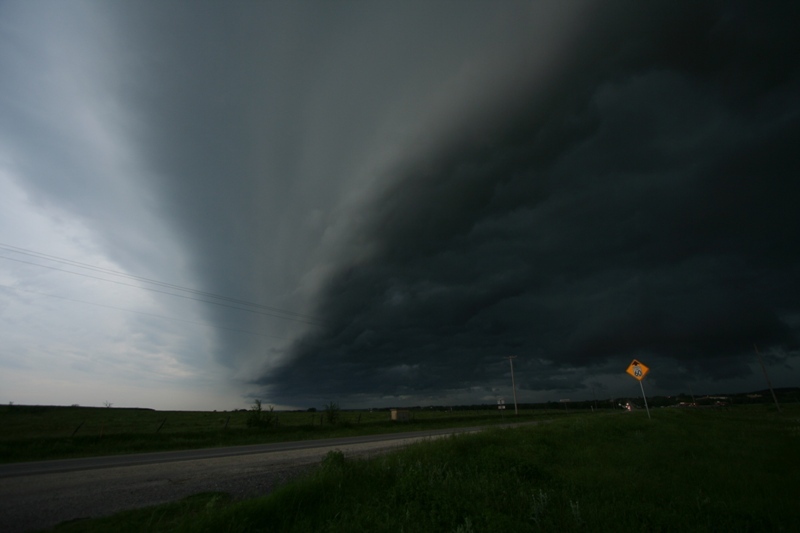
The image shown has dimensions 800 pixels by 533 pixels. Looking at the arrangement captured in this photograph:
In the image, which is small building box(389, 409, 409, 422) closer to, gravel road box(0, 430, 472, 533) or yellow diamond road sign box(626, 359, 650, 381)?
yellow diamond road sign box(626, 359, 650, 381)

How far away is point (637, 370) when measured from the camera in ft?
103

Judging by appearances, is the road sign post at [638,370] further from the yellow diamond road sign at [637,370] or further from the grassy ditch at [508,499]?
the grassy ditch at [508,499]

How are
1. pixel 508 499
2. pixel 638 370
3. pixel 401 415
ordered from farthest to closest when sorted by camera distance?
1. pixel 401 415
2. pixel 638 370
3. pixel 508 499

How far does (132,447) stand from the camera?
91.1ft

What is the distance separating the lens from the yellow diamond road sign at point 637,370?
30.4m

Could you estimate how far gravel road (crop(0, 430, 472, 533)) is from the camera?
8.88 m

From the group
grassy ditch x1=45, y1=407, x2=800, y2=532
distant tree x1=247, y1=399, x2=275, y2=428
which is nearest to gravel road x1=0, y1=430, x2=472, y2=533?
grassy ditch x1=45, y1=407, x2=800, y2=532

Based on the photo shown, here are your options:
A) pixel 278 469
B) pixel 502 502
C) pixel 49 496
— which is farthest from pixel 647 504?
pixel 49 496

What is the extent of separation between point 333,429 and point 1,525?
37.5 m

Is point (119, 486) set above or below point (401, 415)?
below

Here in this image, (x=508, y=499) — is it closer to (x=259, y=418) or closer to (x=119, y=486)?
(x=119, y=486)

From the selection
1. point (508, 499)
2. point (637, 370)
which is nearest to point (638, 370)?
point (637, 370)

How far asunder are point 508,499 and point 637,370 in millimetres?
29808

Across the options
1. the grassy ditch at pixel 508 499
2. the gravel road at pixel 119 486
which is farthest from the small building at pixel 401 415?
the grassy ditch at pixel 508 499
